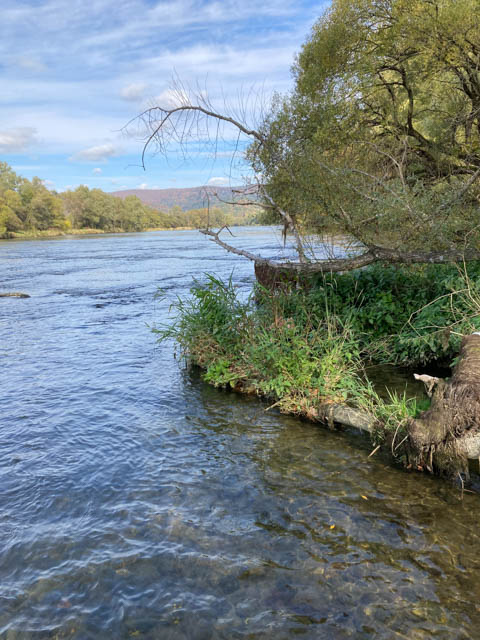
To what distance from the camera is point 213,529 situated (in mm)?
4930

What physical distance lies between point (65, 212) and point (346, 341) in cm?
12413

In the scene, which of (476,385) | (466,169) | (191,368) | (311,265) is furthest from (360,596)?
(466,169)

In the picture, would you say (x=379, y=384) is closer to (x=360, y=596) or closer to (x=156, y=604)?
(x=360, y=596)

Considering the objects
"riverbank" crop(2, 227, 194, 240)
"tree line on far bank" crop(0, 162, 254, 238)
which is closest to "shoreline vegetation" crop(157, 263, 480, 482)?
"tree line on far bank" crop(0, 162, 254, 238)

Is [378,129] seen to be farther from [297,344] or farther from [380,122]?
[297,344]

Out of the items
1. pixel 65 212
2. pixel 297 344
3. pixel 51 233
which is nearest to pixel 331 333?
pixel 297 344

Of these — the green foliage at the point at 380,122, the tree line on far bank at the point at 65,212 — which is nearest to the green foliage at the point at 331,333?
the green foliage at the point at 380,122

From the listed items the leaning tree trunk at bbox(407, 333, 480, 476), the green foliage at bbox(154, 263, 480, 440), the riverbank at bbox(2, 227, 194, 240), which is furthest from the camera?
the riverbank at bbox(2, 227, 194, 240)

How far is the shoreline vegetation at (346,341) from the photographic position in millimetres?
6566

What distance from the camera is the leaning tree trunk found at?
522cm

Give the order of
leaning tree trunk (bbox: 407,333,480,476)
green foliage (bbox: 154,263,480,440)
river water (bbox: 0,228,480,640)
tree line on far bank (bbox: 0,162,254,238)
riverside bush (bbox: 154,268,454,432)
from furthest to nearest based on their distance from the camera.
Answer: tree line on far bank (bbox: 0,162,254,238)
green foliage (bbox: 154,263,480,440)
riverside bush (bbox: 154,268,454,432)
leaning tree trunk (bbox: 407,333,480,476)
river water (bbox: 0,228,480,640)

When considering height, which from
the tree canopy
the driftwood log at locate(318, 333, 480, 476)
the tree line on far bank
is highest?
the tree line on far bank

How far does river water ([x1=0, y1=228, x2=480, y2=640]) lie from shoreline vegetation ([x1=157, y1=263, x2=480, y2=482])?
0.37m

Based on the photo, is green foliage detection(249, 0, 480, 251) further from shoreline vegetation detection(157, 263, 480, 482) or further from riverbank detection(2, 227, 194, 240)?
riverbank detection(2, 227, 194, 240)
